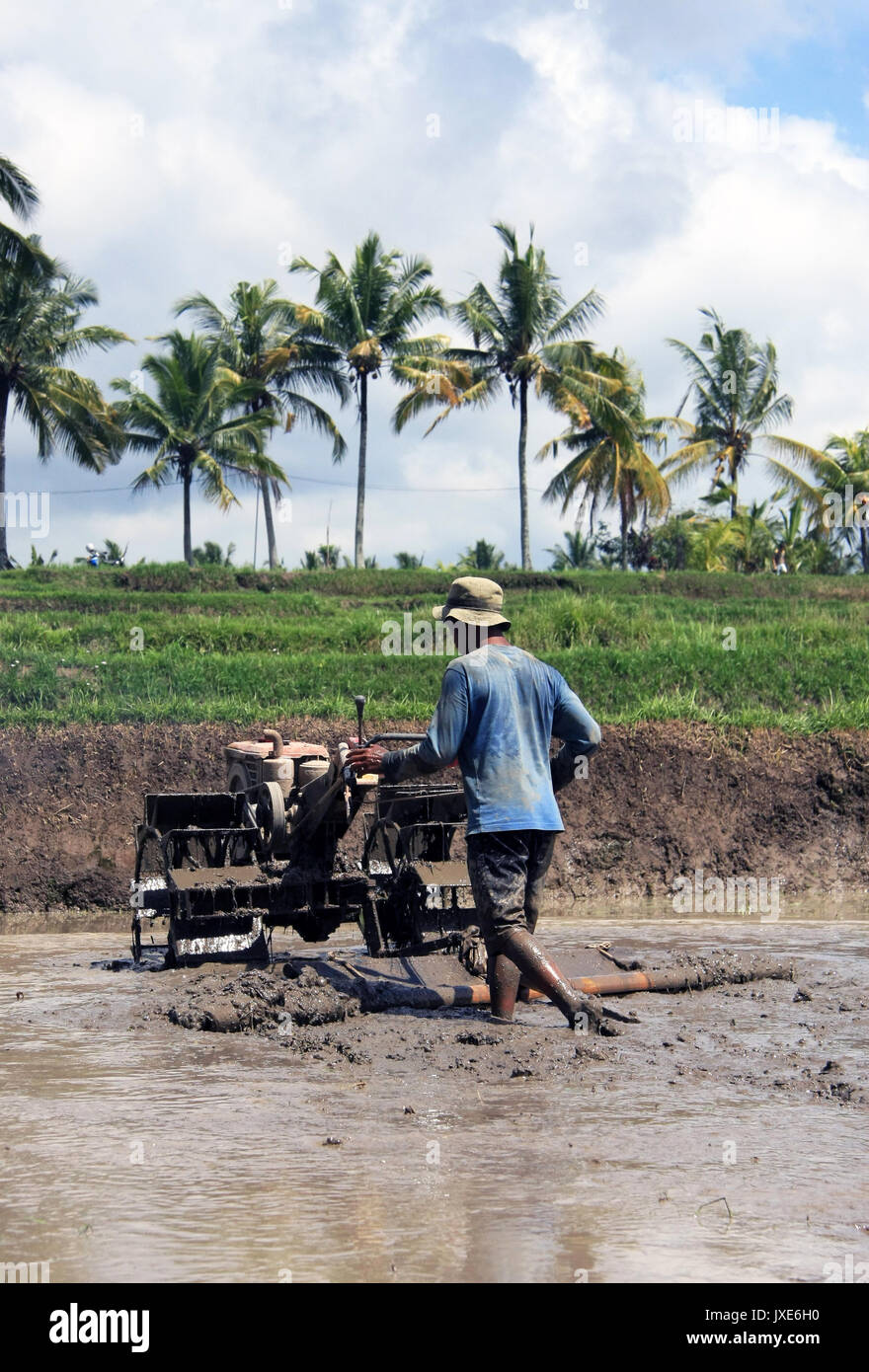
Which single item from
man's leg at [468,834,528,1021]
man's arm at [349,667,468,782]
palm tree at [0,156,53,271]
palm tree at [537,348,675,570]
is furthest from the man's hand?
palm tree at [537,348,675,570]

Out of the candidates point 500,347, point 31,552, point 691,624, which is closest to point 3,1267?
point 691,624

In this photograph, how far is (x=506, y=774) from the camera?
5.35m

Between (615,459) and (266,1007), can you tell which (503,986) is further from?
(615,459)

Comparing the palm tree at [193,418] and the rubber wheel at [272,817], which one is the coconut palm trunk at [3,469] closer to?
the palm tree at [193,418]

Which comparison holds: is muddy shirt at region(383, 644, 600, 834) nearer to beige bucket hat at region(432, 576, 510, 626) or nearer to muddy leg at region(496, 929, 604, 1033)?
beige bucket hat at region(432, 576, 510, 626)

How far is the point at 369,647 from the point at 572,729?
1374 cm

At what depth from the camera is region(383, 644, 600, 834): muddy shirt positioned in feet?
17.4

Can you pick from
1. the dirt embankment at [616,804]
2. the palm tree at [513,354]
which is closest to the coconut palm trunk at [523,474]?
the palm tree at [513,354]

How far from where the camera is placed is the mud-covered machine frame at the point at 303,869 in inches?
271

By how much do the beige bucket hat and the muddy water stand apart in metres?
1.79

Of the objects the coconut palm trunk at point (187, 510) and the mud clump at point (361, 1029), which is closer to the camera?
the mud clump at point (361, 1029)

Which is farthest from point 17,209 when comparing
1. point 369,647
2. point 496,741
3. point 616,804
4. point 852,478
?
point 852,478

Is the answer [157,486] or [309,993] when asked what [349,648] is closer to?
[309,993]

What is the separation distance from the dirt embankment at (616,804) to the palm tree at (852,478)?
2297 centimetres
